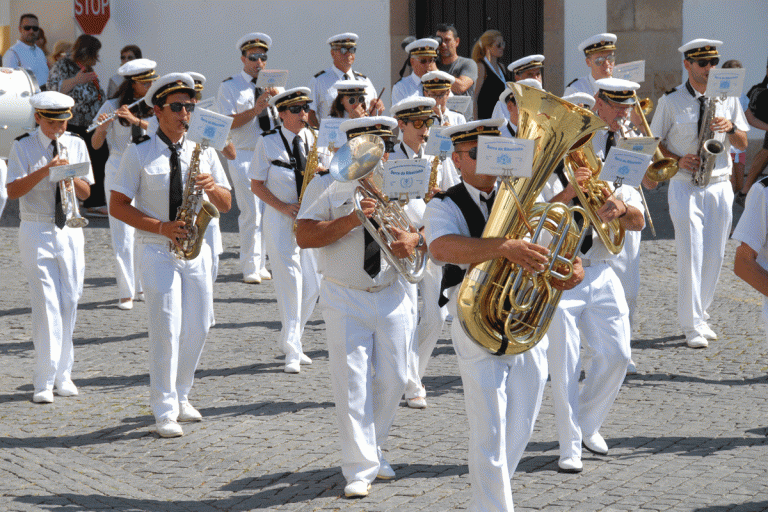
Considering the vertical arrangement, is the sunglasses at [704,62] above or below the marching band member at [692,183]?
above

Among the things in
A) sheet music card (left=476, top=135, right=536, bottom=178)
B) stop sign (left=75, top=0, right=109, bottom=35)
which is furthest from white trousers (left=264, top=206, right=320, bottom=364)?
stop sign (left=75, top=0, right=109, bottom=35)

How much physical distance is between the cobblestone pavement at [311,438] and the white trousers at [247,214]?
186 cm

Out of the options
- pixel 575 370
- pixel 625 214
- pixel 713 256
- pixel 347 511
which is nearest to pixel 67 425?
pixel 347 511

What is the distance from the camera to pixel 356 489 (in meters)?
6.00

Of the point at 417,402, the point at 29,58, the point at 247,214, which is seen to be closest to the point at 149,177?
the point at 417,402

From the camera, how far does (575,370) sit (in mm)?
6504

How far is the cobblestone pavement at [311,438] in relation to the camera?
6039 millimetres

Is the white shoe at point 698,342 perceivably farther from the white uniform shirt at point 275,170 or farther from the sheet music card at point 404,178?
the sheet music card at point 404,178

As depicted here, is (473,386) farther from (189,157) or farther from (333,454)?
(189,157)

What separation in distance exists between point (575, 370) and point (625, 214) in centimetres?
90

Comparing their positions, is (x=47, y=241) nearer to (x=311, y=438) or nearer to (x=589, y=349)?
(x=311, y=438)

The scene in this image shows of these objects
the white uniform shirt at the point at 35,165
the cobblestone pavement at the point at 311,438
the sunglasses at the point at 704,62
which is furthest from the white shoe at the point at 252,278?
the sunglasses at the point at 704,62

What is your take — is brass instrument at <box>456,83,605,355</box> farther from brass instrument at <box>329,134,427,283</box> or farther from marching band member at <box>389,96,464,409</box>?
marching band member at <box>389,96,464,409</box>

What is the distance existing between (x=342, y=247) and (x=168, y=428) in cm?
177
